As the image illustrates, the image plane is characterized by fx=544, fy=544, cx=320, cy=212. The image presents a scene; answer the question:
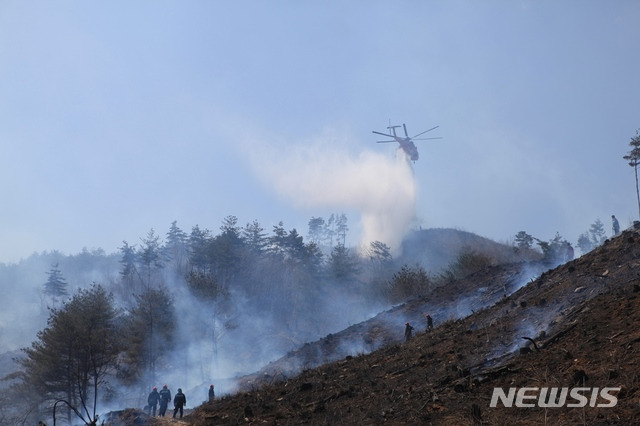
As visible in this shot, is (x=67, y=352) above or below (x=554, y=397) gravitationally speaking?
above

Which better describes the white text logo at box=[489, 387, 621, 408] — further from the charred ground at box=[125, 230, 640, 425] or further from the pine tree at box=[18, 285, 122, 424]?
the pine tree at box=[18, 285, 122, 424]

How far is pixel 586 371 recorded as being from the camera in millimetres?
11750

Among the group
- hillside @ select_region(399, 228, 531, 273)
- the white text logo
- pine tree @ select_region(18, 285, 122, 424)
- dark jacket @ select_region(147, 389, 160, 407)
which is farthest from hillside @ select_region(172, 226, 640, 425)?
hillside @ select_region(399, 228, 531, 273)

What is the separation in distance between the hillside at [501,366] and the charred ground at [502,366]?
0.11 feet

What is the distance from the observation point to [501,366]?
13.6 meters

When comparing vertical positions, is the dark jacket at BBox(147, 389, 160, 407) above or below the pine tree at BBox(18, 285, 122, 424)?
below

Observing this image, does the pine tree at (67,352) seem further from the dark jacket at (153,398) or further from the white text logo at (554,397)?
the white text logo at (554,397)

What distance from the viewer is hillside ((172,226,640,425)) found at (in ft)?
37.3

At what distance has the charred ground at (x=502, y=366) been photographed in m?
11.4

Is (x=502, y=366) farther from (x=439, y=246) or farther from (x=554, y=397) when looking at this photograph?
(x=439, y=246)

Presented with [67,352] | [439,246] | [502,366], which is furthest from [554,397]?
[439,246]

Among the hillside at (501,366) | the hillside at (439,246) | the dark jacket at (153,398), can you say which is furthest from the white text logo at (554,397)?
the hillside at (439,246)

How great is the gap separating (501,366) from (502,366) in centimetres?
7

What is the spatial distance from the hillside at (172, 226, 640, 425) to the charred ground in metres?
0.03
